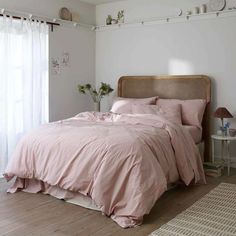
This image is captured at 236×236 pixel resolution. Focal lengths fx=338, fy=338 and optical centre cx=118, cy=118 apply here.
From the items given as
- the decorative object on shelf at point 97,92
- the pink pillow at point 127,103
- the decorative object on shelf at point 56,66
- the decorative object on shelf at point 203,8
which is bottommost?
the pink pillow at point 127,103

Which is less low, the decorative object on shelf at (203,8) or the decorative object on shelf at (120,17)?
the decorative object on shelf at (120,17)

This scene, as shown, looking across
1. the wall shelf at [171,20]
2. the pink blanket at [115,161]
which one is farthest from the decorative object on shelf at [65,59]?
the pink blanket at [115,161]

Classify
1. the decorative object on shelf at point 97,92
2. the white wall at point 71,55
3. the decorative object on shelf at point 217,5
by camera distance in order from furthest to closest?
the decorative object on shelf at point 97,92
the white wall at point 71,55
the decorative object on shelf at point 217,5

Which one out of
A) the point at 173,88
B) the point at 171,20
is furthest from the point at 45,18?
the point at 173,88

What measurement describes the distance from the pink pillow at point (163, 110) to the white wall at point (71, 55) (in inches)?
51.8

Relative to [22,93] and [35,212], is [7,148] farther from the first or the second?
[35,212]

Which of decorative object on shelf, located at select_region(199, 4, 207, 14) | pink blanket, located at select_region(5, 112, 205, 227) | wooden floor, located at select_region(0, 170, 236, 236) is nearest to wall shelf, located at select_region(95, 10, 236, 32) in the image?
decorative object on shelf, located at select_region(199, 4, 207, 14)

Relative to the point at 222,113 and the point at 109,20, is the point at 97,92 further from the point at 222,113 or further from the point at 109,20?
the point at 222,113

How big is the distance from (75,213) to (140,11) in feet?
11.8

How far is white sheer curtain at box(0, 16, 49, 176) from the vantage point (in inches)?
173

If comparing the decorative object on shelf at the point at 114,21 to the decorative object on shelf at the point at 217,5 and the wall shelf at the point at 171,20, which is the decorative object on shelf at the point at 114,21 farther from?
the decorative object on shelf at the point at 217,5

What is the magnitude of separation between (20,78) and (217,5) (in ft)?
9.51

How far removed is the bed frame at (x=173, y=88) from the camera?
4.86 meters

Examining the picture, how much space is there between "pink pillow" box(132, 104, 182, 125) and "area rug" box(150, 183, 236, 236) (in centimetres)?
129
